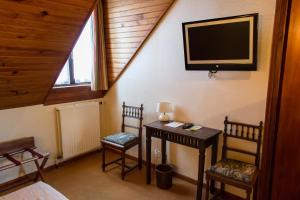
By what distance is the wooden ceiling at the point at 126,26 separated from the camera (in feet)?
9.25

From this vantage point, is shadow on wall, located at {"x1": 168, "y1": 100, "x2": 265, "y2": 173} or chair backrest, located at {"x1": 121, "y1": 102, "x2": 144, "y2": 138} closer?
shadow on wall, located at {"x1": 168, "y1": 100, "x2": 265, "y2": 173}

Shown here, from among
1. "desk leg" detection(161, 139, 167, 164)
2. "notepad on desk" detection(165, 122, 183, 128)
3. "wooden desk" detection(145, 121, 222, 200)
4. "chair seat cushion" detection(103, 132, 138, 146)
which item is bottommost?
"desk leg" detection(161, 139, 167, 164)

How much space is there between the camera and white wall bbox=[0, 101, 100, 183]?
280 centimetres

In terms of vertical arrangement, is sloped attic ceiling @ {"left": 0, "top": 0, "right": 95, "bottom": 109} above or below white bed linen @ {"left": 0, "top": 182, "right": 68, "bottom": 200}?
above

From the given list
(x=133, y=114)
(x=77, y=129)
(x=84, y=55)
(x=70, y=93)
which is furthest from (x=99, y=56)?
(x=77, y=129)

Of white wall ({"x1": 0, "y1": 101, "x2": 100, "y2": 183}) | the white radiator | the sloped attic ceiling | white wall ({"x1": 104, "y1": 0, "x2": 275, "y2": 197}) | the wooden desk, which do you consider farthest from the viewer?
the white radiator

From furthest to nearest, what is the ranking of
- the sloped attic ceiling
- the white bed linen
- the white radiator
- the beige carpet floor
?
1. the white radiator
2. the beige carpet floor
3. the sloped attic ceiling
4. the white bed linen

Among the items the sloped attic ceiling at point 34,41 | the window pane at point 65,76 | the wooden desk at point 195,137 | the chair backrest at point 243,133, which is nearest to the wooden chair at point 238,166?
the chair backrest at point 243,133

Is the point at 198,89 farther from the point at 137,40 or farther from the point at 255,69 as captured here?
the point at 137,40

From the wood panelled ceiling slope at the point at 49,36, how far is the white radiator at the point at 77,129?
420mm

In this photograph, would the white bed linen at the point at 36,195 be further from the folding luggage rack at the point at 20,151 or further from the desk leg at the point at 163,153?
the desk leg at the point at 163,153

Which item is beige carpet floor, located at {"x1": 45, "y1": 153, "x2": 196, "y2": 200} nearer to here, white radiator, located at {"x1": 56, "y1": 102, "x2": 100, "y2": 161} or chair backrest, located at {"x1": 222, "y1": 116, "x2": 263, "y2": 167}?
white radiator, located at {"x1": 56, "y1": 102, "x2": 100, "y2": 161}

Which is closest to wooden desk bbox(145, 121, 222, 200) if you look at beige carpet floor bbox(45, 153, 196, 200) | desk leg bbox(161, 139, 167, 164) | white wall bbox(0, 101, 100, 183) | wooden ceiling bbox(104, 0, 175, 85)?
desk leg bbox(161, 139, 167, 164)

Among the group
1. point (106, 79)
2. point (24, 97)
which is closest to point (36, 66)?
point (24, 97)
